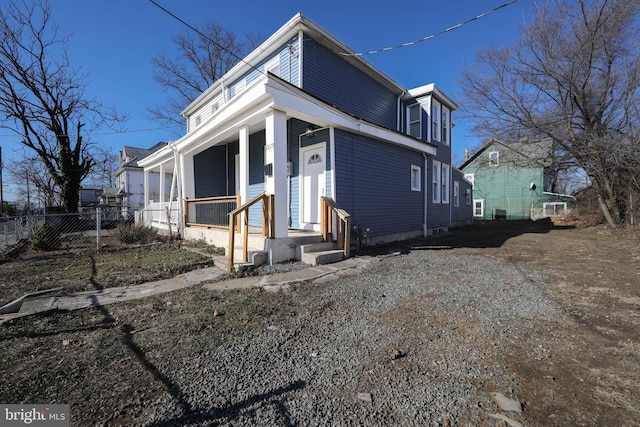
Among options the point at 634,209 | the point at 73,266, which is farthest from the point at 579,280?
the point at 634,209

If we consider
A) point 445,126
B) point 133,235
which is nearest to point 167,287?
point 133,235

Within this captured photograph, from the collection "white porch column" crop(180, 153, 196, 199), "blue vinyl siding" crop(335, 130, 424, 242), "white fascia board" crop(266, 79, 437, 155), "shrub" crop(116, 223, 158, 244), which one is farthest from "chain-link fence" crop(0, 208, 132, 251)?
"blue vinyl siding" crop(335, 130, 424, 242)

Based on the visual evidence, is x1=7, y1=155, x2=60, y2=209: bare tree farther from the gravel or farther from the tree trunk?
the tree trunk

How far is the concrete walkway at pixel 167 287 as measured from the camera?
146 inches

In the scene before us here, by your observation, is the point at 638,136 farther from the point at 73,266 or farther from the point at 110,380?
the point at 73,266

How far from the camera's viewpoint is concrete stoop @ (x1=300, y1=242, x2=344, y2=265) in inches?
231

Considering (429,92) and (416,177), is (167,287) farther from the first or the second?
(429,92)

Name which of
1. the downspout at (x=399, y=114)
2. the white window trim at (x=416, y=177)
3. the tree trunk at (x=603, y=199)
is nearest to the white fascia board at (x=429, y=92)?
the downspout at (x=399, y=114)

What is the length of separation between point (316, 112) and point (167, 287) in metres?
4.64

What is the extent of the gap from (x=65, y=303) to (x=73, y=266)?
2.95 m

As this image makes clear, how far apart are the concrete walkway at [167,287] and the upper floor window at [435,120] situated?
8.43 meters

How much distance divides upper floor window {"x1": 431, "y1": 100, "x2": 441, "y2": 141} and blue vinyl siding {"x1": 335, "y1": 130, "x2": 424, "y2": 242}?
229 centimetres

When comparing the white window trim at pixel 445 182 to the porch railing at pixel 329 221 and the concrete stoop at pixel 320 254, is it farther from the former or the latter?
the concrete stoop at pixel 320 254

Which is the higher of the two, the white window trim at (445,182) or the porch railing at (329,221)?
the white window trim at (445,182)
